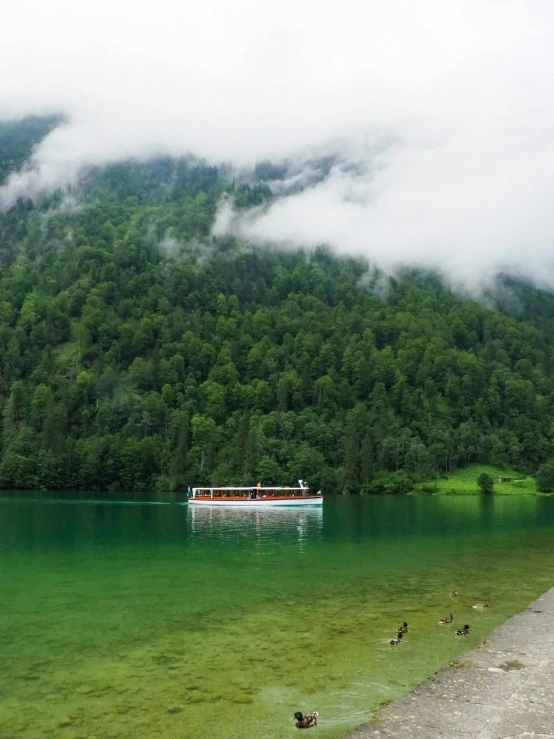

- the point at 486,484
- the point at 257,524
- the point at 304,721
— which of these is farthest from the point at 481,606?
the point at 486,484

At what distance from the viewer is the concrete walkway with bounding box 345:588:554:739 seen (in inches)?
635

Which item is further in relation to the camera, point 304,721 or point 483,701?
point 483,701

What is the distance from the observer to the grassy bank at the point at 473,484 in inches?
6688

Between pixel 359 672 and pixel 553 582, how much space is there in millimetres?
22354

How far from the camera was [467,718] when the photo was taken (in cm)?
1691

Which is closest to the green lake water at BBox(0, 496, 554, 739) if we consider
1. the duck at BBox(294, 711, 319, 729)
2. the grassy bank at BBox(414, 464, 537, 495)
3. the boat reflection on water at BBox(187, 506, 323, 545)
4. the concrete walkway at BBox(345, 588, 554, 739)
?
the duck at BBox(294, 711, 319, 729)

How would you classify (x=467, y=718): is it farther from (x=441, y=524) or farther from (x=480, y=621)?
(x=441, y=524)

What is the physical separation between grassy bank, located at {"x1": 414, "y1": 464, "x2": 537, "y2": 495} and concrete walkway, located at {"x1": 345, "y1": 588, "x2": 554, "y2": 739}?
501 ft

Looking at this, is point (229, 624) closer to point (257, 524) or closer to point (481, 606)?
point (481, 606)

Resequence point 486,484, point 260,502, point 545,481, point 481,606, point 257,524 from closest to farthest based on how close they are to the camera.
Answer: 1. point 481,606
2. point 257,524
3. point 260,502
4. point 486,484
5. point 545,481

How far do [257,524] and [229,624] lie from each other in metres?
58.6

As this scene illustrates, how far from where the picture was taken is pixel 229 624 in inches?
1136

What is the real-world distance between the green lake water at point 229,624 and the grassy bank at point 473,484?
4323 inches

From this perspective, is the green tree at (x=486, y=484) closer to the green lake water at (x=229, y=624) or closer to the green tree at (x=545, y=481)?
the green tree at (x=545, y=481)
